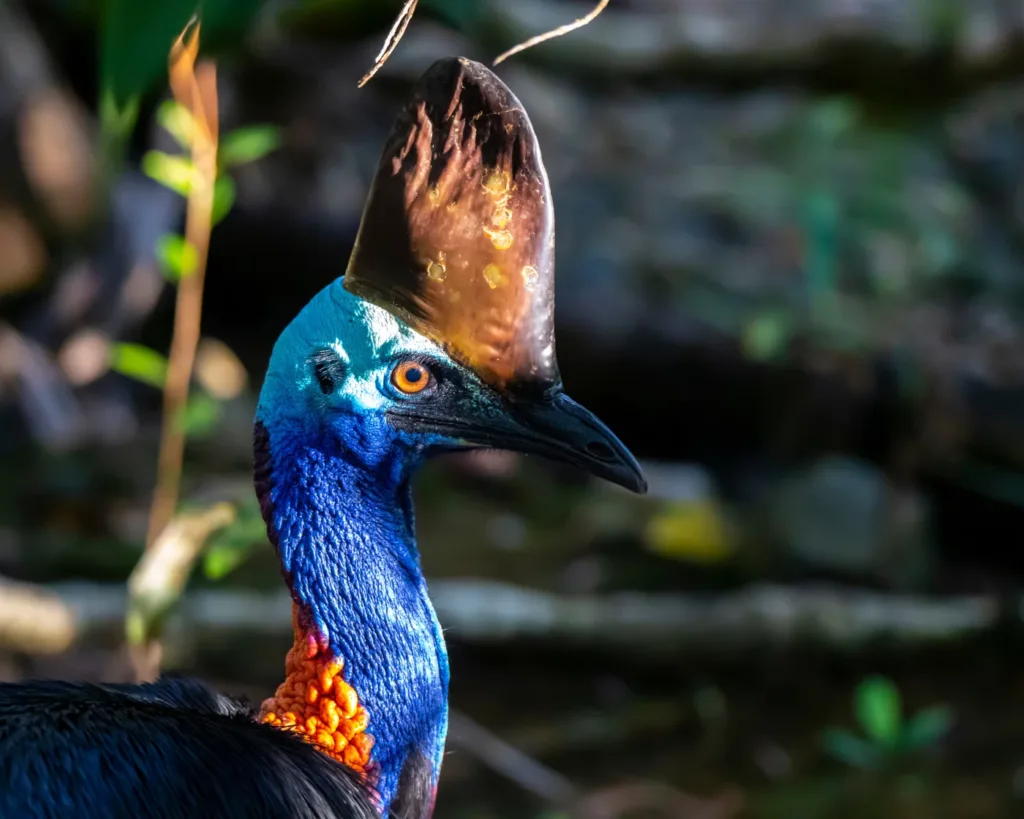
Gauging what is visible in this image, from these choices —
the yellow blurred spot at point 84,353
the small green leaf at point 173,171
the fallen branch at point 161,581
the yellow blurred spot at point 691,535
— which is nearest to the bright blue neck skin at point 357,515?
the fallen branch at point 161,581

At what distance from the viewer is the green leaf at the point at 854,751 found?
290 centimetres

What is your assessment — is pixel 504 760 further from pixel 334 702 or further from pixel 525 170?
pixel 525 170

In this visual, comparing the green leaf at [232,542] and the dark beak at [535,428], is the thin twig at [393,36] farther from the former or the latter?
the green leaf at [232,542]

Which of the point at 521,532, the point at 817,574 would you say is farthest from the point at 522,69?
the point at 817,574

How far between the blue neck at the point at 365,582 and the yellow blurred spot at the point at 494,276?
222 millimetres

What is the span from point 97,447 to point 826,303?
7.96 ft

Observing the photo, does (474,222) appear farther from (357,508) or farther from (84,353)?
(84,353)

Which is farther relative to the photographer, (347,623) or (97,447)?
(97,447)

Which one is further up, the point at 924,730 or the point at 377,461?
the point at 377,461

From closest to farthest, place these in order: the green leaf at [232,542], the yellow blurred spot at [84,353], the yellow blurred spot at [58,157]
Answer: the green leaf at [232,542]
the yellow blurred spot at [58,157]
the yellow blurred spot at [84,353]

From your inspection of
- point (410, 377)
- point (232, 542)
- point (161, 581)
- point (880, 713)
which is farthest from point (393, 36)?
point (880, 713)

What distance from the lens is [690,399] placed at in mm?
→ 4438

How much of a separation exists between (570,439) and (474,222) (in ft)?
0.82

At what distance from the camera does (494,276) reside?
1366 millimetres
